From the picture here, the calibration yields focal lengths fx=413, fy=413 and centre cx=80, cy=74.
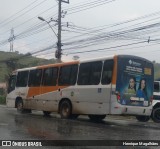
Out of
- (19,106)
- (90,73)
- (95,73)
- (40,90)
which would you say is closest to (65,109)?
(90,73)

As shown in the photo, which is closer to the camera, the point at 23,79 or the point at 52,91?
the point at 52,91

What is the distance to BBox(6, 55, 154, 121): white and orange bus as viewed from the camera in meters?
17.5

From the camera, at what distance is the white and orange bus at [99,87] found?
17475 mm

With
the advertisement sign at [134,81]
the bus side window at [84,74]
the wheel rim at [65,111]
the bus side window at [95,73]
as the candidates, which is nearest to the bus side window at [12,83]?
the wheel rim at [65,111]

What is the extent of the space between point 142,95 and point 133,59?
1.66 meters

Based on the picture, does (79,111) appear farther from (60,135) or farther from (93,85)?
(60,135)

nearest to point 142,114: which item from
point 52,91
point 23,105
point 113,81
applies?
point 113,81

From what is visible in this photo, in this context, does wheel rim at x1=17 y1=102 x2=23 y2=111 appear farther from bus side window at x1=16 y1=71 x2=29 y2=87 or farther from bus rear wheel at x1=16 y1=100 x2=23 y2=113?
bus side window at x1=16 y1=71 x2=29 y2=87

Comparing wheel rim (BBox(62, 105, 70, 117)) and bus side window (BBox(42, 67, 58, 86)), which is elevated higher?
bus side window (BBox(42, 67, 58, 86))

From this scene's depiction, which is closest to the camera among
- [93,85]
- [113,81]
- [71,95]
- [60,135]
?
[60,135]

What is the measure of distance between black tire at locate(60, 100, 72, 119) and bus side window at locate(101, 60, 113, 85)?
2.91 meters

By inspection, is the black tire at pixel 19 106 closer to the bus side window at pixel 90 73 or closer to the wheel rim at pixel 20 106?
the wheel rim at pixel 20 106

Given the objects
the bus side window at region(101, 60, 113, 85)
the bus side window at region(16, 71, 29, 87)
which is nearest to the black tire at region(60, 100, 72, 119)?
the bus side window at region(101, 60, 113, 85)

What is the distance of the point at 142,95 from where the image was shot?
60.0 feet
